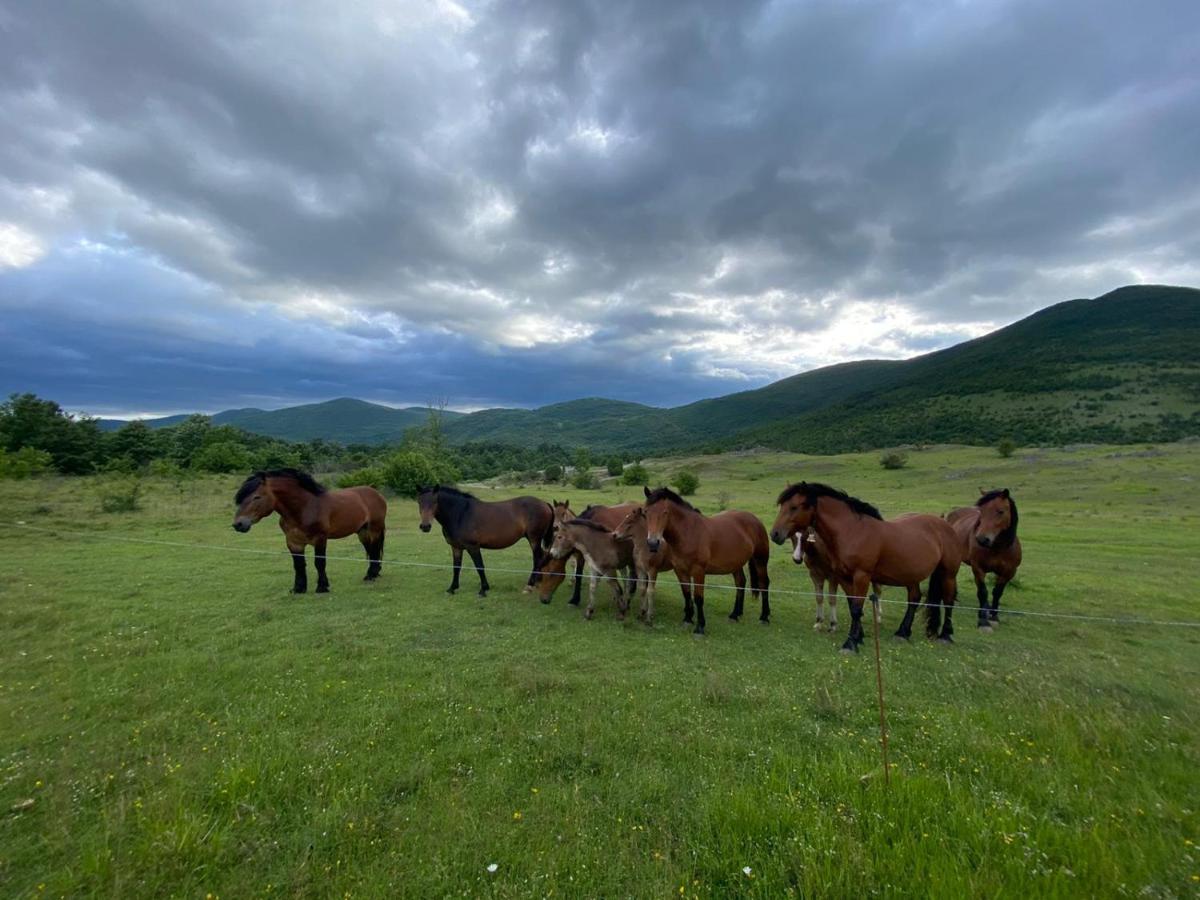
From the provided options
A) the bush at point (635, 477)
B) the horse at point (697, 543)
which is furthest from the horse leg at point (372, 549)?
the bush at point (635, 477)

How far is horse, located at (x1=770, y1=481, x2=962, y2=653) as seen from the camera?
7824mm

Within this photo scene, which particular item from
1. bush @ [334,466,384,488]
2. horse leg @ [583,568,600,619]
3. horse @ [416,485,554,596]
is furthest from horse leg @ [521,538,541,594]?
bush @ [334,466,384,488]

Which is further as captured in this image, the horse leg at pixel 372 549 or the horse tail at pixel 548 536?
the horse leg at pixel 372 549

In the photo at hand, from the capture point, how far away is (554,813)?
11.8ft

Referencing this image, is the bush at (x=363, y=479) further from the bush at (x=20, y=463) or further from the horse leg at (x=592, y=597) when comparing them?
the horse leg at (x=592, y=597)

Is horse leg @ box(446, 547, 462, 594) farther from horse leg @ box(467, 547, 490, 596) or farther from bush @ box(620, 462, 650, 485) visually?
bush @ box(620, 462, 650, 485)

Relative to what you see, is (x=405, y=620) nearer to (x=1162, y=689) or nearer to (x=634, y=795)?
(x=634, y=795)

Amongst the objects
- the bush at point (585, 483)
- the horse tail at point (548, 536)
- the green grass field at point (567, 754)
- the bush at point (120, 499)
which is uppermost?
the bush at point (120, 499)

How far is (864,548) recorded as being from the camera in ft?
25.7

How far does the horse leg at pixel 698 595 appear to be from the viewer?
8.45m

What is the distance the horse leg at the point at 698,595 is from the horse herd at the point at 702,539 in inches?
1.0

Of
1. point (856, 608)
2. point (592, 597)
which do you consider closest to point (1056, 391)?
point (856, 608)

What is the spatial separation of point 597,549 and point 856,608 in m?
4.50

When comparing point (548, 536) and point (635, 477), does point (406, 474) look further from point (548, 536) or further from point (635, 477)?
point (548, 536)
